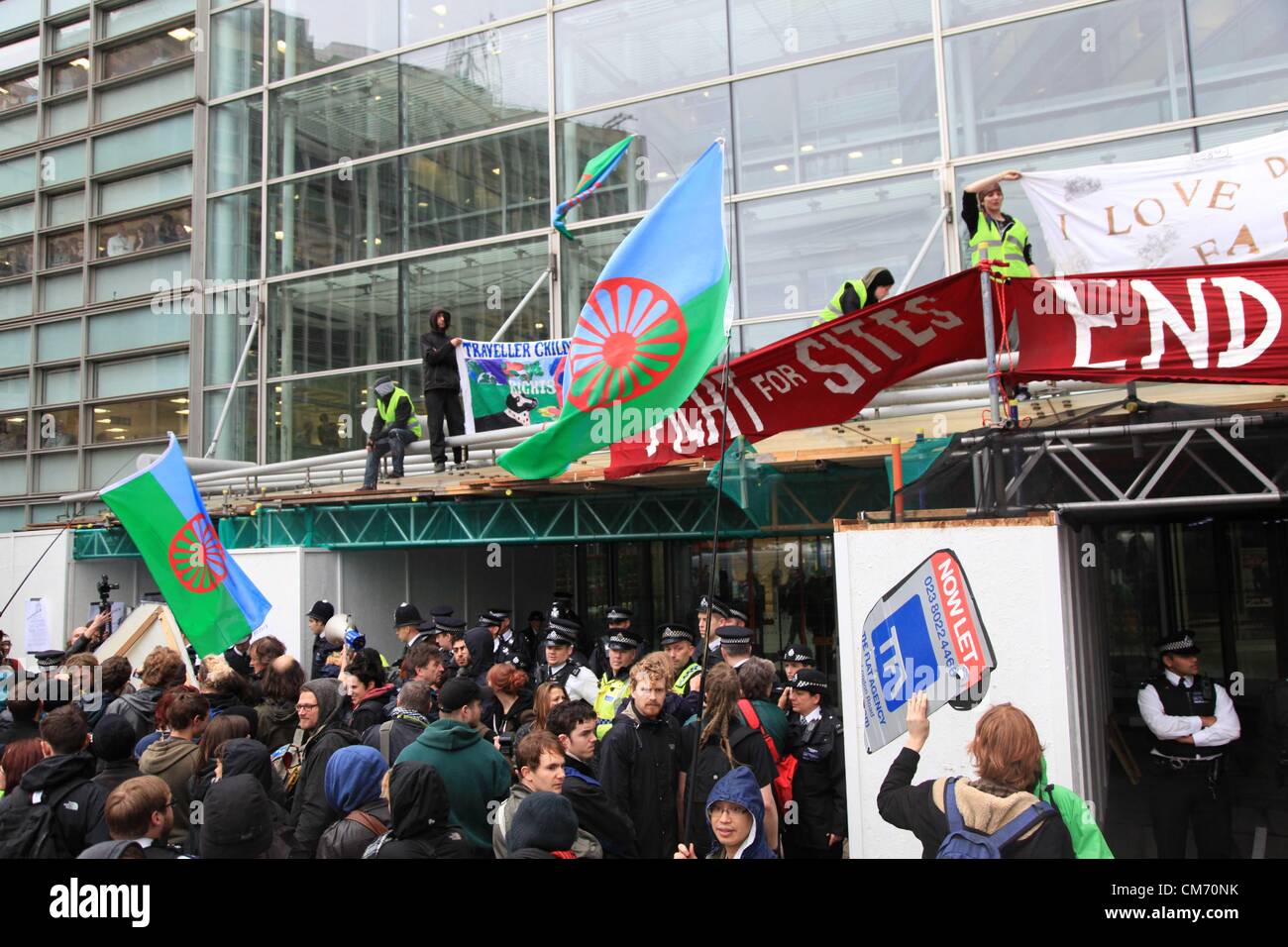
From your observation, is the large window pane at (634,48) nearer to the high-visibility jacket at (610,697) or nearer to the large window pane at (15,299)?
the high-visibility jacket at (610,697)

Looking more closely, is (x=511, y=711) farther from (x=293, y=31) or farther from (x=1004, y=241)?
(x=293, y=31)

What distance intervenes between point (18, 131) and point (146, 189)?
4.47 meters

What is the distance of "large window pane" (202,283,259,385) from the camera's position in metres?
18.1

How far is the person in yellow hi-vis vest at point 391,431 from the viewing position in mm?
13188

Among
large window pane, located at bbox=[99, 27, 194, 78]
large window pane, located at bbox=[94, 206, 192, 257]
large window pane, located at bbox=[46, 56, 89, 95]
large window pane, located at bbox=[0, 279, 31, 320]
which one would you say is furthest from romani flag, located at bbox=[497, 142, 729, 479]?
large window pane, located at bbox=[46, 56, 89, 95]

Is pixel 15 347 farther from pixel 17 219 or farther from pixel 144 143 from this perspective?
pixel 144 143

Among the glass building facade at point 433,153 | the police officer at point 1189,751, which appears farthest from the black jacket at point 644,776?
the glass building facade at point 433,153

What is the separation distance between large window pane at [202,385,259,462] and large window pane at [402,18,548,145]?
548cm

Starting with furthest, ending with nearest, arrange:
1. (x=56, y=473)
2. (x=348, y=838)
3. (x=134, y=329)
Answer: (x=56, y=473) → (x=134, y=329) → (x=348, y=838)

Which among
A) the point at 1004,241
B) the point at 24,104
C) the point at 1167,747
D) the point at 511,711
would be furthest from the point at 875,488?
the point at 24,104

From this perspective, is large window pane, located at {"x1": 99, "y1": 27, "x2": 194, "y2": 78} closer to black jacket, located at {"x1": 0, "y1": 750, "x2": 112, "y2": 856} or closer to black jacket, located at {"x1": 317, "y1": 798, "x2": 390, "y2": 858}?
black jacket, located at {"x1": 0, "y1": 750, "x2": 112, "y2": 856}

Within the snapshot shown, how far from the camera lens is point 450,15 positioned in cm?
1664

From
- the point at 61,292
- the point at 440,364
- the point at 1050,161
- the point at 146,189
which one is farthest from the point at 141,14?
the point at 1050,161
